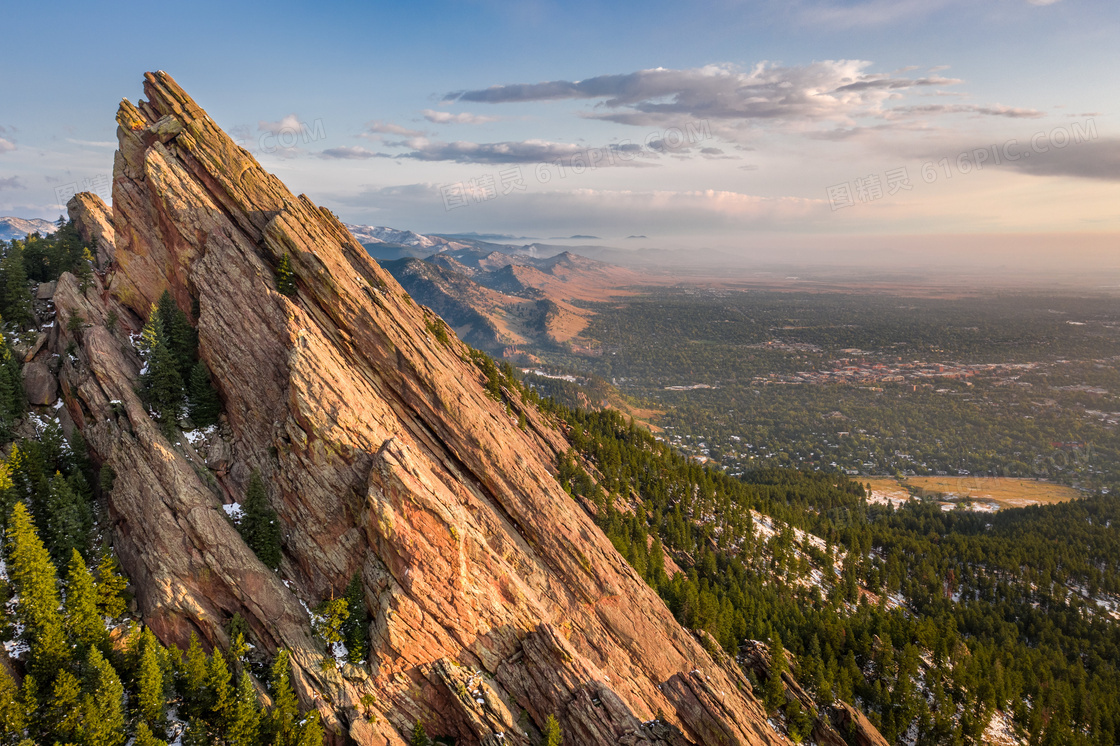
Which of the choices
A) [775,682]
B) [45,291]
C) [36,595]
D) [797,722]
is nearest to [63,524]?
[36,595]

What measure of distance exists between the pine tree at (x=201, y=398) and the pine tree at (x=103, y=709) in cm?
A: 2077

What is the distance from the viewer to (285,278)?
5353 centimetres

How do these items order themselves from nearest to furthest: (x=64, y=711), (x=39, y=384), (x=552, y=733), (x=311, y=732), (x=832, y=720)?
(x=64, y=711) < (x=311, y=732) < (x=552, y=733) < (x=39, y=384) < (x=832, y=720)

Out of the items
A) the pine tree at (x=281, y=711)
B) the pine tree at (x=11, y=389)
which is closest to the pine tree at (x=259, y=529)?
the pine tree at (x=281, y=711)

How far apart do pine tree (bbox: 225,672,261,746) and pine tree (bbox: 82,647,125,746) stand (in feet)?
22.3

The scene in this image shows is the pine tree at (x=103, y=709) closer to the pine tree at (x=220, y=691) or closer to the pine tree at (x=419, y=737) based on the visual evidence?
the pine tree at (x=220, y=691)

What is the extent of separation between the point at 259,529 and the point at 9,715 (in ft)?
56.4

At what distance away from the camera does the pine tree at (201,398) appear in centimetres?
4981

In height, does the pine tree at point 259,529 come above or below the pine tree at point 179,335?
below

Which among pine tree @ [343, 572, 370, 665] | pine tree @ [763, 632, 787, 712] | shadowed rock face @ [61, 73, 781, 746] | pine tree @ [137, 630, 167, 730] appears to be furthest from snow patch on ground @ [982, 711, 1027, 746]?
pine tree @ [137, 630, 167, 730]

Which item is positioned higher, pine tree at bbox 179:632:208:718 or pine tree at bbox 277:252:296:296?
pine tree at bbox 277:252:296:296

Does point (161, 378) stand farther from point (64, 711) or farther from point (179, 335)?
point (64, 711)

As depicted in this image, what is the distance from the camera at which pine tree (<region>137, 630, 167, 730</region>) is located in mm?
35812

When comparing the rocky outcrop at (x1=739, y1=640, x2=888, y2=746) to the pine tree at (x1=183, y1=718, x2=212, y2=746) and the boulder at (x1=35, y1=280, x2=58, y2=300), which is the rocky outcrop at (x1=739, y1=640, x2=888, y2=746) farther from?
the boulder at (x1=35, y1=280, x2=58, y2=300)
